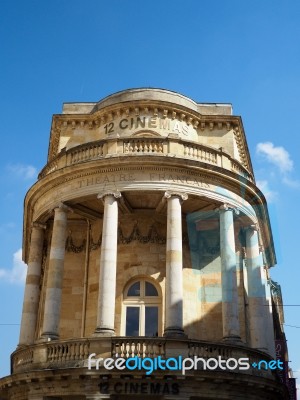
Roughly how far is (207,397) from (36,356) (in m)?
6.24

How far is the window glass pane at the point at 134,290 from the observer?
904 inches

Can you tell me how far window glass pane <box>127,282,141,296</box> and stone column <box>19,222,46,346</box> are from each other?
3906mm

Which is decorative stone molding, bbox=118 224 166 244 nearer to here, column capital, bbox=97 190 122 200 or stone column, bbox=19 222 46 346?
column capital, bbox=97 190 122 200

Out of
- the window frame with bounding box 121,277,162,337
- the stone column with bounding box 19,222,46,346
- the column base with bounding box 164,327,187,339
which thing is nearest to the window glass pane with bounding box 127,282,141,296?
the window frame with bounding box 121,277,162,337

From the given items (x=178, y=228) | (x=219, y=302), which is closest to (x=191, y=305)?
(x=219, y=302)

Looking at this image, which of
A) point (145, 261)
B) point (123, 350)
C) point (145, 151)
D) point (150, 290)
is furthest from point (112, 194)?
point (123, 350)

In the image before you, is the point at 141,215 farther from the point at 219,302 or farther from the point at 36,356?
the point at 36,356

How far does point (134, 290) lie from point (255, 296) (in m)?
5.14

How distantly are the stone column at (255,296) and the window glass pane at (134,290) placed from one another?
475 centimetres

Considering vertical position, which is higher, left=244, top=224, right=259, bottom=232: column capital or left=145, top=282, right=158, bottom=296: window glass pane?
left=244, top=224, right=259, bottom=232: column capital

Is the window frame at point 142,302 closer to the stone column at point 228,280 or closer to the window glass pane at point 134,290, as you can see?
the window glass pane at point 134,290

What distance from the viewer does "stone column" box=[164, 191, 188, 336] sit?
18891mm

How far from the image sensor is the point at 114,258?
65.8 ft

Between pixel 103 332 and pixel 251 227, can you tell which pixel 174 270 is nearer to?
pixel 103 332
